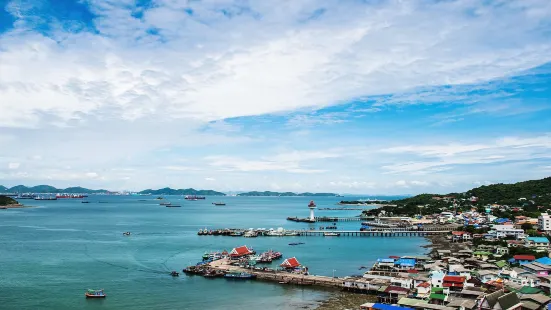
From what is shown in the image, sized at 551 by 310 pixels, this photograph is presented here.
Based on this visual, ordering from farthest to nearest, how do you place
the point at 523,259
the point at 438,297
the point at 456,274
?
the point at 523,259 < the point at 456,274 < the point at 438,297

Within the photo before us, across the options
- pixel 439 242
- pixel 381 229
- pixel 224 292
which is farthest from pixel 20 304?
pixel 381 229

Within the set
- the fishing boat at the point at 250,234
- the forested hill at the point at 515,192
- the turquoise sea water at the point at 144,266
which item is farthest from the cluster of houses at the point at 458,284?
the forested hill at the point at 515,192

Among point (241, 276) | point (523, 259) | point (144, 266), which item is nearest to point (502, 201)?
point (523, 259)

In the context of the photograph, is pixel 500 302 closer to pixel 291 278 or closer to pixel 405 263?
pixel 405 263

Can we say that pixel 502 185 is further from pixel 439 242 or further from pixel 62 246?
pixel 62 246

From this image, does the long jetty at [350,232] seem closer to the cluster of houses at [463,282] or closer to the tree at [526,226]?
the tree at [526,226]
